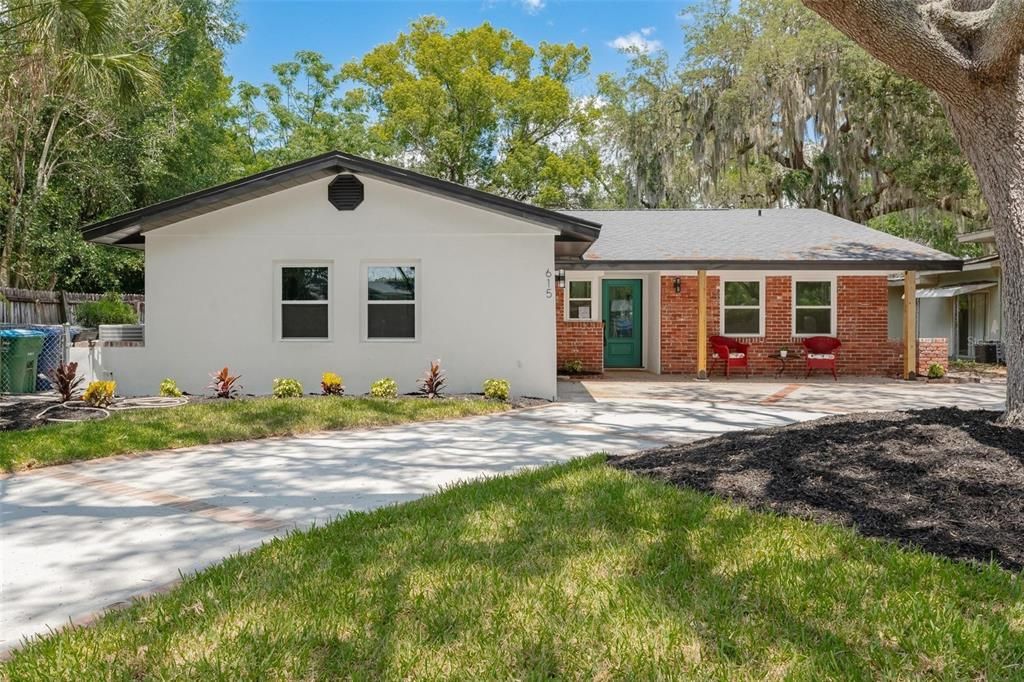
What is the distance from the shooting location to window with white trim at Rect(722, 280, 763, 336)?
15.7 m

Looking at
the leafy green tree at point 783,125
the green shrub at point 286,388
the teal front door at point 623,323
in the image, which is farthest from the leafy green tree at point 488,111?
the green shrub at point 286,388

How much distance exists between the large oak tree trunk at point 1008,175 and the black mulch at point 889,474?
56 centimetres

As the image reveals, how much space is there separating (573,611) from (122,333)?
10879 mm

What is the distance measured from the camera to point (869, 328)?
15539 millimetres

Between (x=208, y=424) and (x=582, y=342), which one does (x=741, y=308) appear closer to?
(x=582, y=342)

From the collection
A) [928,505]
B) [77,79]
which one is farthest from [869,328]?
[77,79]

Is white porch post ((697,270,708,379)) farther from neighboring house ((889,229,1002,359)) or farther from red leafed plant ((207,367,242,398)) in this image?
red leafed plant ((207,367,242,398))

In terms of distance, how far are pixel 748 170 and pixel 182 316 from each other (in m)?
19.6

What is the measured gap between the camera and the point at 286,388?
10.4 m

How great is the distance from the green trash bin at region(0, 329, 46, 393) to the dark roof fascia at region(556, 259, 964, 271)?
31.4 ft

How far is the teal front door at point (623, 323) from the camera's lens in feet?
54.8

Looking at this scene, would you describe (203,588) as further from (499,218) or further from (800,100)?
(800,100)

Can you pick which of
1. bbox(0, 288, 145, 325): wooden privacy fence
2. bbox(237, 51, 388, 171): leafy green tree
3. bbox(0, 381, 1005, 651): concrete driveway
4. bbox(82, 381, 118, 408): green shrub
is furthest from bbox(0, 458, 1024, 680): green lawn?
bbox(237, 51, 388, 171): leafy green tree

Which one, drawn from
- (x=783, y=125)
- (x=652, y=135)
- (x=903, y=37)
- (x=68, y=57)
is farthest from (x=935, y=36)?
(x=652, y=135)
